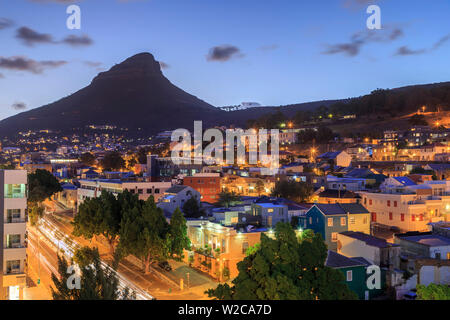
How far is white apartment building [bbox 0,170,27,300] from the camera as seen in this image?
20.3 metres

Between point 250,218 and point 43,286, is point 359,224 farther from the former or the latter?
point 43,286

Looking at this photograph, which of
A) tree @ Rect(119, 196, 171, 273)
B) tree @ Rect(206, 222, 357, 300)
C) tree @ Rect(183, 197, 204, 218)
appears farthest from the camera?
tree @ Rect(183, 197, 204, 218)

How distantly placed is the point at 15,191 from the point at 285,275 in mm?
14200

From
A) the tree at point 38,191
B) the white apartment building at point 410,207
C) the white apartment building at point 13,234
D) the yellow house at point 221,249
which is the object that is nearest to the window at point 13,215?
the white apartment building at point 13,234

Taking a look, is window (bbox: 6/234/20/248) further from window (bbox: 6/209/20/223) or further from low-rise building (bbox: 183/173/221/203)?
low-rise building (bbox: 183/173/221/203)

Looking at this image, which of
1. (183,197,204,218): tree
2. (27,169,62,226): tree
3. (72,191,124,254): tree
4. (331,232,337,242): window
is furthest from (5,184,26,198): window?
(27,169,62,226): tree

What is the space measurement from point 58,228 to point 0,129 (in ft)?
493

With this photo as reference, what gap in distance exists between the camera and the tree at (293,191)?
44188 mm

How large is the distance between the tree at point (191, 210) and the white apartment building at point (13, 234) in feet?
50.2

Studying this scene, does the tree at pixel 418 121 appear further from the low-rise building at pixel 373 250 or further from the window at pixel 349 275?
the window at pixel 349 275

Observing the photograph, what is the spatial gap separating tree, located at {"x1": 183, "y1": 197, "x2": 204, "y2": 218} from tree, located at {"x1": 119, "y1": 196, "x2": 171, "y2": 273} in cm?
803
